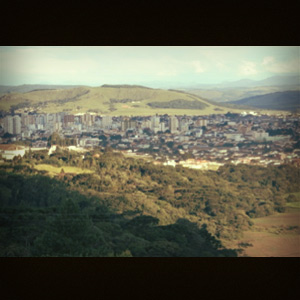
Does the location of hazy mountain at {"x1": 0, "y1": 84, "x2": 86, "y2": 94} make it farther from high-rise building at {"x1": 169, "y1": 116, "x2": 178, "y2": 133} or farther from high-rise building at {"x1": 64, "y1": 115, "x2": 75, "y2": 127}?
high-rise building at {"x1": 169, "y1": 116, "x2": 178, "y2": 133}

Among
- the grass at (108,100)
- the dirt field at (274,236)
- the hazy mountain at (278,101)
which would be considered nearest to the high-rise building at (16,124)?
the grass at (108,100)

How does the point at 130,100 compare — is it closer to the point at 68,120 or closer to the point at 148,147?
the point at 148,147

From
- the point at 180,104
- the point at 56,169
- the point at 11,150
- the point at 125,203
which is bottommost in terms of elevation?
the point at 125,203

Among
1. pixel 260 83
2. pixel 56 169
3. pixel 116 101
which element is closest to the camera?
pixel 260 83

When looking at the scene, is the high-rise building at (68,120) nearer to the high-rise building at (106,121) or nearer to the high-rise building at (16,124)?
the high-rise building at (106,121)

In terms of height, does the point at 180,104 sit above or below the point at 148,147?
above

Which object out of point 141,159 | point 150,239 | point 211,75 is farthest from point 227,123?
point 150,239

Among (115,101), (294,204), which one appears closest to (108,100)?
(115,101)
